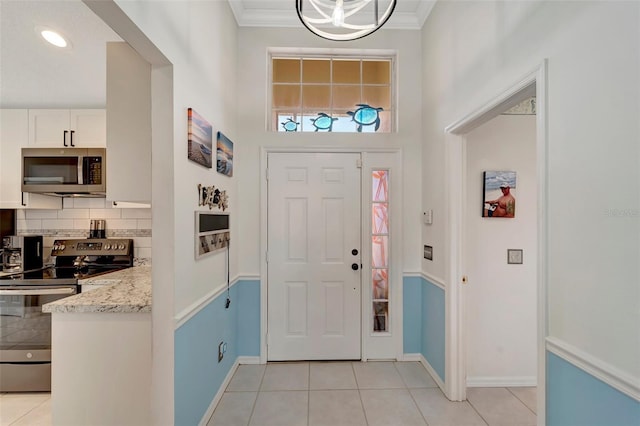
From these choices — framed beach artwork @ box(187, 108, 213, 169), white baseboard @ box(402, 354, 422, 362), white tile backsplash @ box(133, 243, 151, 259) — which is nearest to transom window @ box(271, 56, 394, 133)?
framed beach artwork @ box(187, 108, 213, 169)

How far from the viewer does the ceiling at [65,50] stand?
1.96 metres

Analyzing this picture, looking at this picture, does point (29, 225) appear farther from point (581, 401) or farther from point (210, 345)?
point (581, 401)

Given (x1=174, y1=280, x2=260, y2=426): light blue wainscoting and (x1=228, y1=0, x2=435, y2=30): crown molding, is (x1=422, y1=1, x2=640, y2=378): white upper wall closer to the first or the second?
(x1=228, y1=0, x2=435, y2=30): crown molding

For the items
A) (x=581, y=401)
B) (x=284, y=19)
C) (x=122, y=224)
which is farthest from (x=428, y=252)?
(x=122, y=224)

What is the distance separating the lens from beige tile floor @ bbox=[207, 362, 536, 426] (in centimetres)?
204

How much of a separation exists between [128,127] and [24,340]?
82.6 inches

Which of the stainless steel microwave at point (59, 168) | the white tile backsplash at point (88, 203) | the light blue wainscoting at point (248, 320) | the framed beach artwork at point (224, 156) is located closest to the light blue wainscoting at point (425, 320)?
the light blue wainscoting at point (248, 320)

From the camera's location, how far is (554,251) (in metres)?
1.30

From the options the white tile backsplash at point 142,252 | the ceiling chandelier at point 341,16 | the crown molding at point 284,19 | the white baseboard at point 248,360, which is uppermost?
the crown molding at point 284,19

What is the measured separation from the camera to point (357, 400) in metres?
2.26

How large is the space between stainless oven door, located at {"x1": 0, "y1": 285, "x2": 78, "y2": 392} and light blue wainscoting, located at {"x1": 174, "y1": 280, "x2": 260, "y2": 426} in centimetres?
129

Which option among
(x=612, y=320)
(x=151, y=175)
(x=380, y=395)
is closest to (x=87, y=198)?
(x=151, y=175)

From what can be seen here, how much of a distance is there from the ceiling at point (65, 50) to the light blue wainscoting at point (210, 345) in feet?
7.04

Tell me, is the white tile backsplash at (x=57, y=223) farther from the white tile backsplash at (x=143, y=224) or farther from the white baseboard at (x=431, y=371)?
→ the white baseboard at (x=431, y=371)
